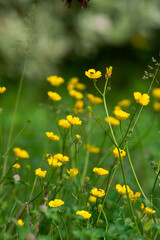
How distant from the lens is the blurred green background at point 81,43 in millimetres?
3438

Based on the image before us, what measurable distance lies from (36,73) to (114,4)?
1000 millimetres

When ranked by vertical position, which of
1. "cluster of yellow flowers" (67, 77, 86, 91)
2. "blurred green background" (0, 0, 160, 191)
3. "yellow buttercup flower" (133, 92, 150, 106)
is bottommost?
"blurred green background" (0, 0, 160, 191)

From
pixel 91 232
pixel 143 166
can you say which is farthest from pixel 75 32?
pixel 91 232

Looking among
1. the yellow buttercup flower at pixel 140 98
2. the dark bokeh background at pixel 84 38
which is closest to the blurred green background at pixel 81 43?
the dark bokeh background at pixel 84 38

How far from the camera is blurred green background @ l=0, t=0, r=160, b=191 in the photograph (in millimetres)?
3438

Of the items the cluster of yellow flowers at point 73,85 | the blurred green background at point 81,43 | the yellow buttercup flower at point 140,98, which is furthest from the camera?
the blurred green background at point 81,43

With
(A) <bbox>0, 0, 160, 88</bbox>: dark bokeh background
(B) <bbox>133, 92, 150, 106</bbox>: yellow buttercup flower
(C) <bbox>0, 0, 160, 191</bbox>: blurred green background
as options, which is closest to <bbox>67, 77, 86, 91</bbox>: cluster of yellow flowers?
(B) <bbox>133, 92, 150, 106</bbox>: yellow buttercup flower

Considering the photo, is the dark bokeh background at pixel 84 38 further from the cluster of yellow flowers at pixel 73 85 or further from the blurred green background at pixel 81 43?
the cluster of yellow flowers at pixel 73 85

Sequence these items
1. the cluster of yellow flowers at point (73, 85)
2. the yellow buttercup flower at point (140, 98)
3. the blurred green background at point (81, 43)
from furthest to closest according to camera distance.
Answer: the blurred green background at point (81, 43)
the cluster of yellow flowers at point (73, 85)
the yellow buttercup flower at point (140, 98)

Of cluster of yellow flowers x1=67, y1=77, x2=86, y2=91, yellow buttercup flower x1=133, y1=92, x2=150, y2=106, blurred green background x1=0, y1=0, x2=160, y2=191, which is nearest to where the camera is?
yellow buttercup flower x1=133, y1=92, x2=150, y2=106

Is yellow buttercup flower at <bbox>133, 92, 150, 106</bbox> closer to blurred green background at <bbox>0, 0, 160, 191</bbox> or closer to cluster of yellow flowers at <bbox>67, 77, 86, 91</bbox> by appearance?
cluster of yellow flowers at <bbox>67, 77, 86, 91</bbox>

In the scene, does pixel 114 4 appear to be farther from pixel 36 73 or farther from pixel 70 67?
pixel 36 73

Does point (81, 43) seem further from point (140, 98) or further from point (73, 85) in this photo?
point (140, 98)

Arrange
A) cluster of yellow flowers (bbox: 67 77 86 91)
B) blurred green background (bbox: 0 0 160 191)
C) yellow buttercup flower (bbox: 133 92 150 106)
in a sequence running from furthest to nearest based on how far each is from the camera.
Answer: blurred green background (bbox: 0 0 160 191), cluster of yellow flowers (bbox: 67 77 86 91), yellow buttercup flower (bbox: 133 92 150 106)
